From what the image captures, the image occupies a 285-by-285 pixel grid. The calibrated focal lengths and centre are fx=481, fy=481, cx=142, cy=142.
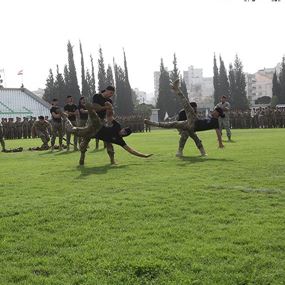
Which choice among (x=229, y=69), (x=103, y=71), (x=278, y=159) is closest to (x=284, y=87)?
(x=229, y=69)

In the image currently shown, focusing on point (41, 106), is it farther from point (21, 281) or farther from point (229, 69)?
point (21, 281)

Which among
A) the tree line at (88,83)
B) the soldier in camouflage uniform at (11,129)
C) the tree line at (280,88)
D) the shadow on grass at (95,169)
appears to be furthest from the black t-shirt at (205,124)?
the tree line at (280,88)

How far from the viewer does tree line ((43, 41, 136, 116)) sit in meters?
75.2

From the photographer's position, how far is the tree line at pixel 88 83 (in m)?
75.2

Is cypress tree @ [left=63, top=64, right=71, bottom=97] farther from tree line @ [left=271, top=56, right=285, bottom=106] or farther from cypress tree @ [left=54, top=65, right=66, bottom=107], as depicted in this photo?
tree line @ [left=271, top=56, right=285, bottom=106]

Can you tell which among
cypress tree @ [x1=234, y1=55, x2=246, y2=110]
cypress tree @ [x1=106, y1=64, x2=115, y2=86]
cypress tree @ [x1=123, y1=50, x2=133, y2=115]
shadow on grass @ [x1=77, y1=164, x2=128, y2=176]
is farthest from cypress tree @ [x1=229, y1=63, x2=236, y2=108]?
shadow on grass @ [x1=77, y1=164, x2=128, y2=176]

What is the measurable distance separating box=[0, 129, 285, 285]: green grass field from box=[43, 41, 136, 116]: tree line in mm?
64017

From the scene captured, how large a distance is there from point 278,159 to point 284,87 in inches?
2710

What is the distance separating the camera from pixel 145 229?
527cm

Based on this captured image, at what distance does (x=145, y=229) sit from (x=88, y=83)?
77052 millimetres

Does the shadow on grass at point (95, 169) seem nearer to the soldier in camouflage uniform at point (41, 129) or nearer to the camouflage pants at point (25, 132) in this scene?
the soldier in camouflage uniform at point (41, 129)

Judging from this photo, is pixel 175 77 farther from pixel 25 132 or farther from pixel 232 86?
pixel 25 132

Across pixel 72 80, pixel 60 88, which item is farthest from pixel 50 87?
pixel 72 80

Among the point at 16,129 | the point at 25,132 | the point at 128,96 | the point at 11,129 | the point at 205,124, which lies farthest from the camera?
the point at 128,96
